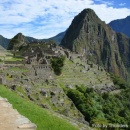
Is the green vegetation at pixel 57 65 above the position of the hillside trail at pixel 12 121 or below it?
above

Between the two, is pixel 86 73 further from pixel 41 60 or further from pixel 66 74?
pixel 41 60

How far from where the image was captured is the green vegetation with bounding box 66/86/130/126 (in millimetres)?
36616

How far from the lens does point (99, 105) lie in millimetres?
45469

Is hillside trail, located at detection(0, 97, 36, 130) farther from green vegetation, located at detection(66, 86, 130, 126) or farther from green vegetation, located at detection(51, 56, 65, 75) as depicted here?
green vegetation, located at detection(51, 56, 65, 75)

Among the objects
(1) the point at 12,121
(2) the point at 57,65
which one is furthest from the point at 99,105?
(1) the point at 12,121

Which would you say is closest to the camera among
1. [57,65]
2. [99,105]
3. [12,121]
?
[12,121]

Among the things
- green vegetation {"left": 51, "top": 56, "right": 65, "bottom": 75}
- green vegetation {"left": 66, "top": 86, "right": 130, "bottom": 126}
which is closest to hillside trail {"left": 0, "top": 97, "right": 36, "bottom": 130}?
green vegetation {"left": 66, "top": 86, "right": 130, "bottom": 126}

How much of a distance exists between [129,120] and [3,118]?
4024 centimetres

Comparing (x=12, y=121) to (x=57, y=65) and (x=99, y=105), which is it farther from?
(x=57, y=65)

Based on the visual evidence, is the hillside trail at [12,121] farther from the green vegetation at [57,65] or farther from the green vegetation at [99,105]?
the green vegetation at [57,65]

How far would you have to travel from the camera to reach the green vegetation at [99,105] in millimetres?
36616

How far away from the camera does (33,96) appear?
28656mm

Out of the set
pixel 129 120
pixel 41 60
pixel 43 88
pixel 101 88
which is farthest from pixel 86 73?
pixel 43 88


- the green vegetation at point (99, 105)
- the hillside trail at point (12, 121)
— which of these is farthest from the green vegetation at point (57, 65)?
the hillside trail at point (12, 121)
